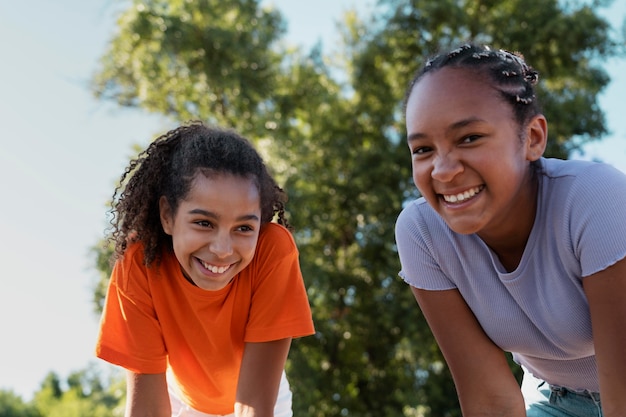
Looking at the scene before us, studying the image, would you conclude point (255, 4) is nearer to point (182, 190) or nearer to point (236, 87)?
point (236, 87)

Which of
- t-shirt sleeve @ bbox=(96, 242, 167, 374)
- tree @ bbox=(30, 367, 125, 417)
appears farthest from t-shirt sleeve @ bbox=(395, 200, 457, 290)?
tree @ bbox=(30, 367, 125, 417)

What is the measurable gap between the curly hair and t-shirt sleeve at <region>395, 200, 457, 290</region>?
0.71m

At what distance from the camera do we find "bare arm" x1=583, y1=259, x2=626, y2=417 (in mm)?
2076

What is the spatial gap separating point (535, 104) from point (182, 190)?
4.65ft

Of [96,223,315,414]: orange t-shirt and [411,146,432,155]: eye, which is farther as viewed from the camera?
[96,223,315,414]: orange t-shirt

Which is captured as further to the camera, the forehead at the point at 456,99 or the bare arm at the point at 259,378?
the bare arm at the point at 259,378

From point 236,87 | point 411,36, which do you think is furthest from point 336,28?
point 236,87

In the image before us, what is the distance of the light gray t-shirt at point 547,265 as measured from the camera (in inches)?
83.8

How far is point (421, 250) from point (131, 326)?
1.27m

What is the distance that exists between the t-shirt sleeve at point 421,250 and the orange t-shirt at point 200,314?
2.11 feet

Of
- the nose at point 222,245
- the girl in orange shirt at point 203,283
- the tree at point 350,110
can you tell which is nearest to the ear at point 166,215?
the girl in orange shirt at point 203,283

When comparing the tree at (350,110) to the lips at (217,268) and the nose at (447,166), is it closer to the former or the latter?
the lips at (217,268)

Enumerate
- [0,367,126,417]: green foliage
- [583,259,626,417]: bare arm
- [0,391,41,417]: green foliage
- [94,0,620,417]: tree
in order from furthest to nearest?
1. [0,391,41,417]: green foliage
2. [0,367,126,417]: green foliage
3. [94,0,620,417]: tree
4. [583,259,626,417]: bare arm

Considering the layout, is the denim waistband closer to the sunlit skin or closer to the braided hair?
the sunlit skin
